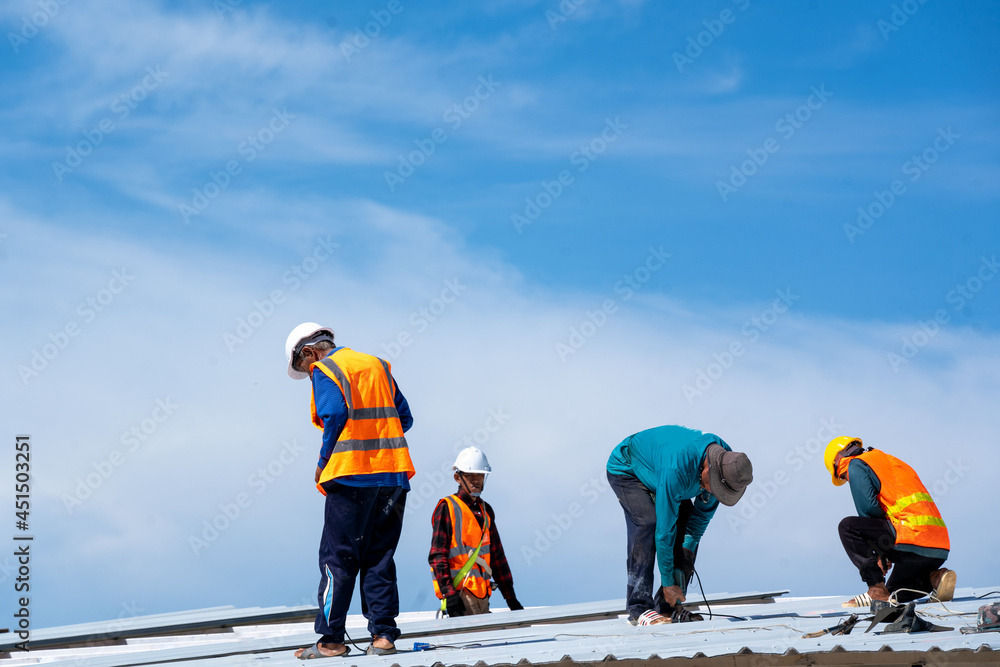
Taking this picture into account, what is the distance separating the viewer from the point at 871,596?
289 inches

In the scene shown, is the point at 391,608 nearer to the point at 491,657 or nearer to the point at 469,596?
the point at 491,657

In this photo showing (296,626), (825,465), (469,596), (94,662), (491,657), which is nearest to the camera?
(491,657)

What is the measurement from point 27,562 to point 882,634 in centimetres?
651

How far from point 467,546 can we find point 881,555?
3423mm

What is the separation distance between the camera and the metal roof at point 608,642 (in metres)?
4.06

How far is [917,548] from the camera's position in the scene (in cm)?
716

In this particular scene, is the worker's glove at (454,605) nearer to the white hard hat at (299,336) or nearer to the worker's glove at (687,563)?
the worker's glove at (687,563)

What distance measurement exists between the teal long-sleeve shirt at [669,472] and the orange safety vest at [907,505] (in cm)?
145

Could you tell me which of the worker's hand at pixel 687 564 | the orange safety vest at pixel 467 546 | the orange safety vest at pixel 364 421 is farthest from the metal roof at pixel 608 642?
the orange safety vest at pixel 364 421

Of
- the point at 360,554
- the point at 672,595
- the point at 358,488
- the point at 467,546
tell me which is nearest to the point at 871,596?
the point at 672,595

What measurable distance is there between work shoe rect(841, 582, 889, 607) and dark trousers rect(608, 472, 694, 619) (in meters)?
1.67

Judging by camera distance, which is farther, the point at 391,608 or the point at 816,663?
the point at 391,608

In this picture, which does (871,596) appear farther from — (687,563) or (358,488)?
(358,488)

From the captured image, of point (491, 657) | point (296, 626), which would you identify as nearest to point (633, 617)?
point (491, 657)
